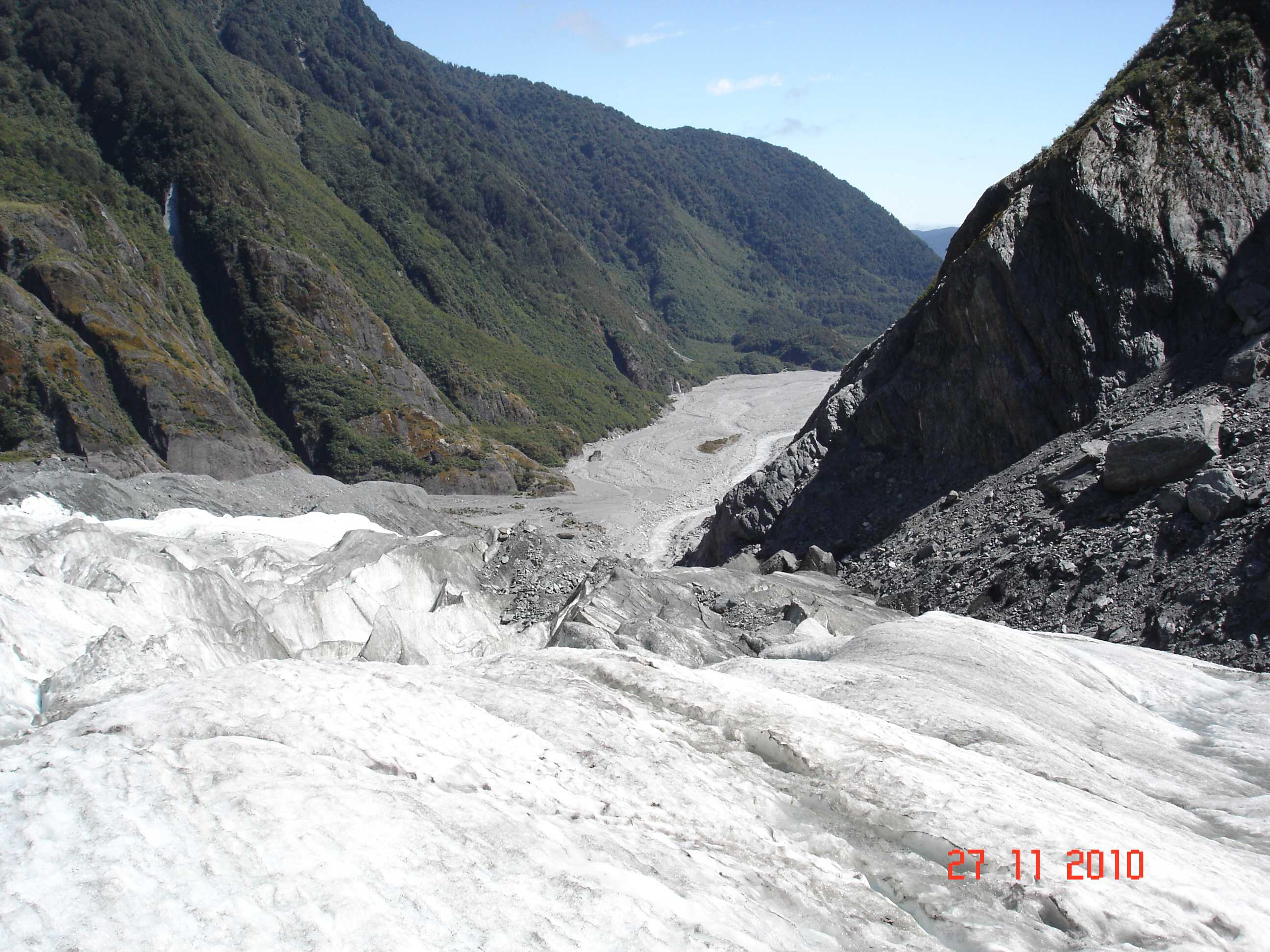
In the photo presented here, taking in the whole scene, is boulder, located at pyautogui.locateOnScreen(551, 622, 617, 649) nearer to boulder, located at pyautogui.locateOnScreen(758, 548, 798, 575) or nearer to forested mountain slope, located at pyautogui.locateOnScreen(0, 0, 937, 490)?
boulder, located at pyautogui.locateOnScreen(758, 548, 798, 575)

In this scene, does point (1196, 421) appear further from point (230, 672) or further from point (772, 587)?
point (230, 672)

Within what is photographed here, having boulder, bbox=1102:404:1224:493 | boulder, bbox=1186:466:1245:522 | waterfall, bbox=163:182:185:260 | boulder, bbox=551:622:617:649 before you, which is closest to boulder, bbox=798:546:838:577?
boulder, bbox=1102:404:1224:493

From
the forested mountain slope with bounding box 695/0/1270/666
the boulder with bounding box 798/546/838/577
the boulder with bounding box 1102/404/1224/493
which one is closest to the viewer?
the boulder with bounding box 1102/404/1224/493

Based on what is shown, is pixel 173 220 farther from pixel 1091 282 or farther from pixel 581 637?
pixel 581 637

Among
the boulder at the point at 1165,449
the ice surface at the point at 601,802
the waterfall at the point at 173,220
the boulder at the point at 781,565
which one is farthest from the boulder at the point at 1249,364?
the waterfall at the point at 173,220

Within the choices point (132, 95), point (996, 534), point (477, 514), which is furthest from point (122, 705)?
point (132, 95)

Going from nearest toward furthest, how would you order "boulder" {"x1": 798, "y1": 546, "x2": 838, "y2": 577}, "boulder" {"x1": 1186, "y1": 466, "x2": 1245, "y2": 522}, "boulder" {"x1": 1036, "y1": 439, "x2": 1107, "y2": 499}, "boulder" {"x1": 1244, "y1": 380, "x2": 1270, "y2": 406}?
"boulder" {"x1": 1186, "y1": 466, "x2": 1245, "y2": 522} < "boulder" {"x1": 1244, "y1": 380, "x2": 1270, "y2": 406} < "boulder" {"x1": 1036, "y1": 439, "x2": 1107, "y2": 499} < "boulder" {"x1": 798, "y1": 546, "x2": 838, "y2": 577}
